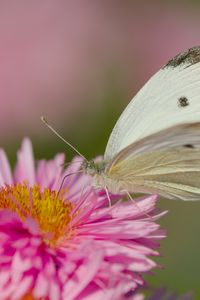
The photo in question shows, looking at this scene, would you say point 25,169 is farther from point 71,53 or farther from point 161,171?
point 71,53

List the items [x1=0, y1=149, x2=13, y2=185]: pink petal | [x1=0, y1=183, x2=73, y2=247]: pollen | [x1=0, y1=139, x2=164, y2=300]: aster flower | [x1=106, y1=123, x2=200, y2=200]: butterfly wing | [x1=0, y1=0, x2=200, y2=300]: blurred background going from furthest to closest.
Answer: [x1=0, y1=0, x2=200, y2=300]: blurred background
[x1=0, y1=149, x2=13, y2=185]: pink petal
[x1=106, y1=123, x2=200, y2=200]: butterfly wing
[x1=0, y1=183, x2=73, y2=247]: pollen
[x1=0, y1=139, x2=164, y2=300]: aster flower

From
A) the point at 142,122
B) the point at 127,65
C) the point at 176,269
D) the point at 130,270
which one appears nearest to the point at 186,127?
the point at 142,122

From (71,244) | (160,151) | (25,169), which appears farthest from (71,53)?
(71,244)

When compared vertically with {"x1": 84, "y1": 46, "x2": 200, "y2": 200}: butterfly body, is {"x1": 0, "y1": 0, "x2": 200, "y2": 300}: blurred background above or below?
above

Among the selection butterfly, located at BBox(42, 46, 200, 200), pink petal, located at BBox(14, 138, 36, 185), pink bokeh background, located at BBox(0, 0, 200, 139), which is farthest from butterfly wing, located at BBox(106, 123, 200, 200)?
pink bokeh background, located at BBox(0, 0, 200, 139)

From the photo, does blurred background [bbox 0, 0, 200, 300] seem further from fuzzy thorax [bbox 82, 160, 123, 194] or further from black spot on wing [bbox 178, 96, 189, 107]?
black spot on wing [bbox 178, 96, 189, 107]

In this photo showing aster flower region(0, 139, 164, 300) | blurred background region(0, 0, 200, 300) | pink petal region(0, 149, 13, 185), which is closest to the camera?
aster flower region(0, 139, 164, 300)

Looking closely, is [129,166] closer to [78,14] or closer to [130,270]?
[130,270]

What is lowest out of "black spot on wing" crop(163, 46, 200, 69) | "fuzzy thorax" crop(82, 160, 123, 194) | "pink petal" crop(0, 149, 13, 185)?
"fuzzy thorax" crop(82, 160, 123, 194)

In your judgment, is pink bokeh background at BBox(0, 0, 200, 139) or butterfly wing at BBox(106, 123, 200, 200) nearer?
butterfly wing at BBox(106, 123, 200, 200)
